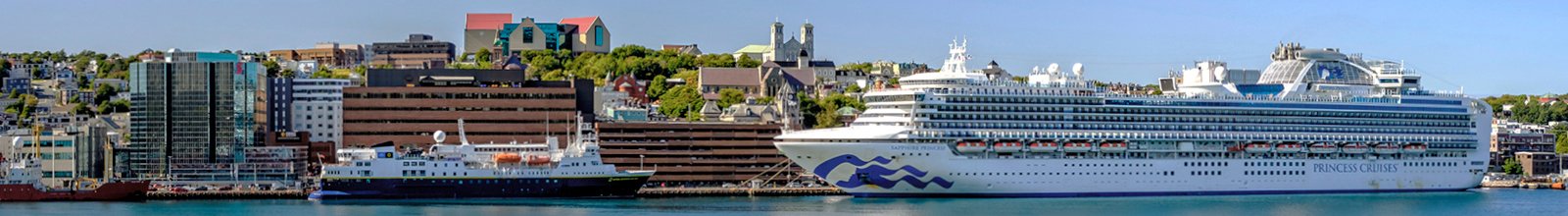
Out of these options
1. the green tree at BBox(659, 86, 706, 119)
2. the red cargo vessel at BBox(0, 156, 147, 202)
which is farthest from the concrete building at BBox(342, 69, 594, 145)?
the green tree at BBox(659, 86, 706, 119)

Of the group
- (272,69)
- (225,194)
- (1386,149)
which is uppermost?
(272,69)

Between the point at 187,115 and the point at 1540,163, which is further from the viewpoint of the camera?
the point at 1540,163

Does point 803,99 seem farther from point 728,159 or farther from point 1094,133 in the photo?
point 1094,133

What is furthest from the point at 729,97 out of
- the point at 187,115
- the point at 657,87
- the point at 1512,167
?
the point at 1512,167

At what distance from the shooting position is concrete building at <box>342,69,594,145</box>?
10412 centimetres

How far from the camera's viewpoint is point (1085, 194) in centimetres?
8394

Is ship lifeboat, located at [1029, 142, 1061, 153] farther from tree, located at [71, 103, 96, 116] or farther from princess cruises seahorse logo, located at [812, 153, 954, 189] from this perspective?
tree, located at [71, 103, 96, 116]

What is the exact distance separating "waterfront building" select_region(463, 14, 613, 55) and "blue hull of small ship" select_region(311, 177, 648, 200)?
65961mm

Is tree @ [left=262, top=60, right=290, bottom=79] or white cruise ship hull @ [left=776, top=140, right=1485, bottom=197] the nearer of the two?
white cruise ship hull @ [left=776, top=140, right=1485, bottom=197]

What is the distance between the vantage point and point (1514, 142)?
127562 millimetres

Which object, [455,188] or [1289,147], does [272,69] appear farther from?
[1289,147]

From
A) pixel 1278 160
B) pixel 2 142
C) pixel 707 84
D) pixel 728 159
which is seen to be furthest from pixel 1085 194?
pixel 707 84

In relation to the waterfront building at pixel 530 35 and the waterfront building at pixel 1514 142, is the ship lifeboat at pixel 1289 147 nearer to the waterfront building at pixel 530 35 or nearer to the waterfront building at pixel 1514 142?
the waterfront building at pixel 1514 142

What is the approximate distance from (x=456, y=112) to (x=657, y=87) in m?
41.1
